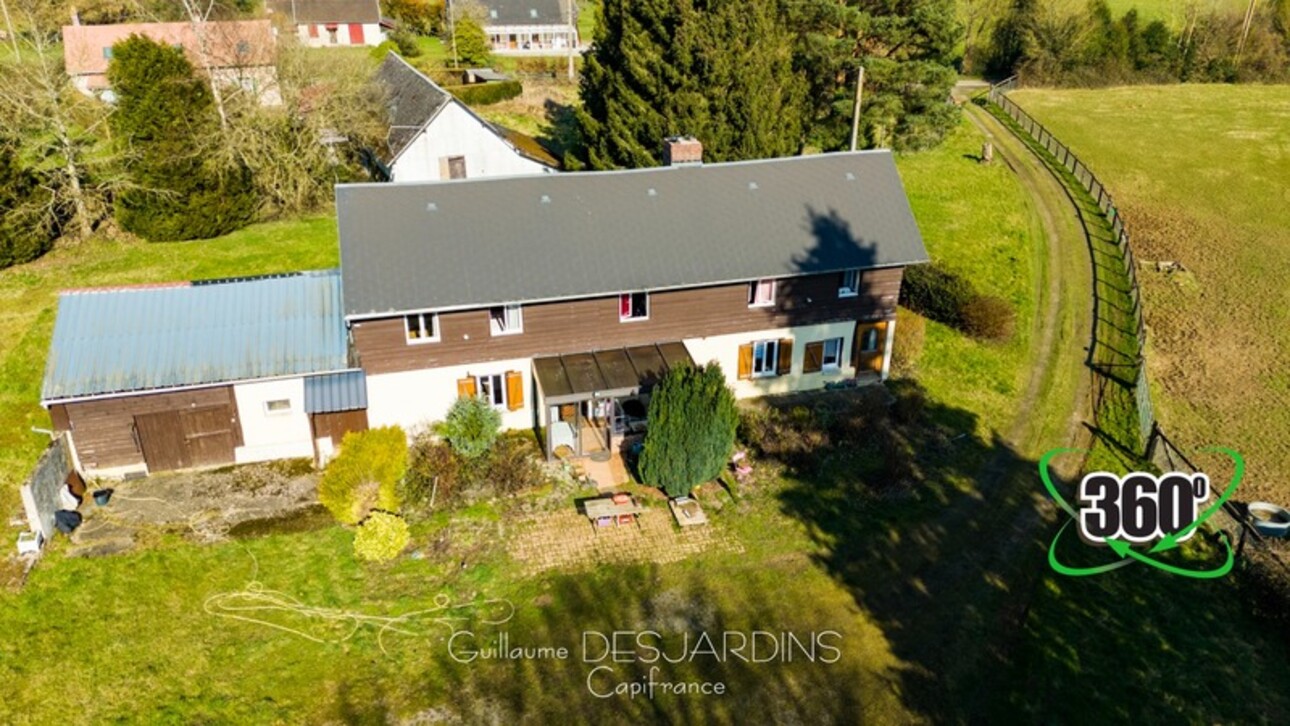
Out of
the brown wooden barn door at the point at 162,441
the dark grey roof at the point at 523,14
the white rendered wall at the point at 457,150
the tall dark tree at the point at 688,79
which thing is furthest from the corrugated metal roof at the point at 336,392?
the dark grey roof at the point at 523,14

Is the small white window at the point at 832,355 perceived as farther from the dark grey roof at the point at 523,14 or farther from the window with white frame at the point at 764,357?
the dark grey roof at the point at 523,14

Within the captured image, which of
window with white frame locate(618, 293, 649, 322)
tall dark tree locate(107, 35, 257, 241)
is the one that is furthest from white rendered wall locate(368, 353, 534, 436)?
tall dark tree locate(107, 35, 257, 241)

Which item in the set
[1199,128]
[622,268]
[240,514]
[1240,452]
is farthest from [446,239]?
[1199,128]

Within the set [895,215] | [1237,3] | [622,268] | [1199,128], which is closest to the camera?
[622,268]

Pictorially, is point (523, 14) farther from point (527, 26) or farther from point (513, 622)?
point (513, 622)

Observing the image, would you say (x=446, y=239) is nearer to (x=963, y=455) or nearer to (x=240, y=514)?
(x=240, y=514)
